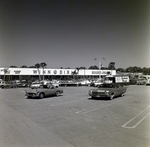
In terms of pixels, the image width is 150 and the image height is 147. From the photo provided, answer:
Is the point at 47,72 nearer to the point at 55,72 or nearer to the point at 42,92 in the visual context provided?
the point at 55,72

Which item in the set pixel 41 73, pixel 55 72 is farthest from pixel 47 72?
pixel 55 72

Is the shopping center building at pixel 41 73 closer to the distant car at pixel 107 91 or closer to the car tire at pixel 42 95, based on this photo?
the distant car at pixel 107 91

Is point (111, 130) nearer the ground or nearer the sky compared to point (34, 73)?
nearer the ground

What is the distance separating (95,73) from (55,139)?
220 ft

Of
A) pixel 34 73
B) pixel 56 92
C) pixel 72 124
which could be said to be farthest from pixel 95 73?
pixel 72 124

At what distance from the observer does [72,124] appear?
7691 mm

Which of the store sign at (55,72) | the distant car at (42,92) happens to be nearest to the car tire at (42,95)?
the distant car at (42,92)

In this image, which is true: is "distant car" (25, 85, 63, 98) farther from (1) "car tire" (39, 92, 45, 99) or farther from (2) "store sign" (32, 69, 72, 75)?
(2) "store sign" (32, 69, 72, 75)

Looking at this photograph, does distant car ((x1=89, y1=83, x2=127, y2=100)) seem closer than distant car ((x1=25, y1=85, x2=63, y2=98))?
Yes

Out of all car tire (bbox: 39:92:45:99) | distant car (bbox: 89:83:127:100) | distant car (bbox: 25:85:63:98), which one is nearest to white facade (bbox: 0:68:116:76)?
distant car (bbox: 25:85:63:98)

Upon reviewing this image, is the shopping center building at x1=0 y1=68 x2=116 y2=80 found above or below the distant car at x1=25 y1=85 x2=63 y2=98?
above

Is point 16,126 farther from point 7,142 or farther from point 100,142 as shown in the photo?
point 100,142

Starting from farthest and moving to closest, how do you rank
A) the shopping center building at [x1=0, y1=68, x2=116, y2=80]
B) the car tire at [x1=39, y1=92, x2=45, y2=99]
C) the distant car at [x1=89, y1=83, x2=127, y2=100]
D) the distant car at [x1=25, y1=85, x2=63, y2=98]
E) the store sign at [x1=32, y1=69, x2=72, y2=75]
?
the store sign at [x1=32, y1=69, x2=72, y2=75]
the shopping center building at [x1=0, y1=68, x2=116, y2=80]
the car tire at [x1=39, y1=92, x2=45, y2=99]
the distant car at [x1=25, y1=85, x2=63, y2=98]
the distant car at [x1=89, y1=83, x2=127, y2=100]

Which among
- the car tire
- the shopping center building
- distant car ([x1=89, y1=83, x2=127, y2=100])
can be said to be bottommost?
the car tire
